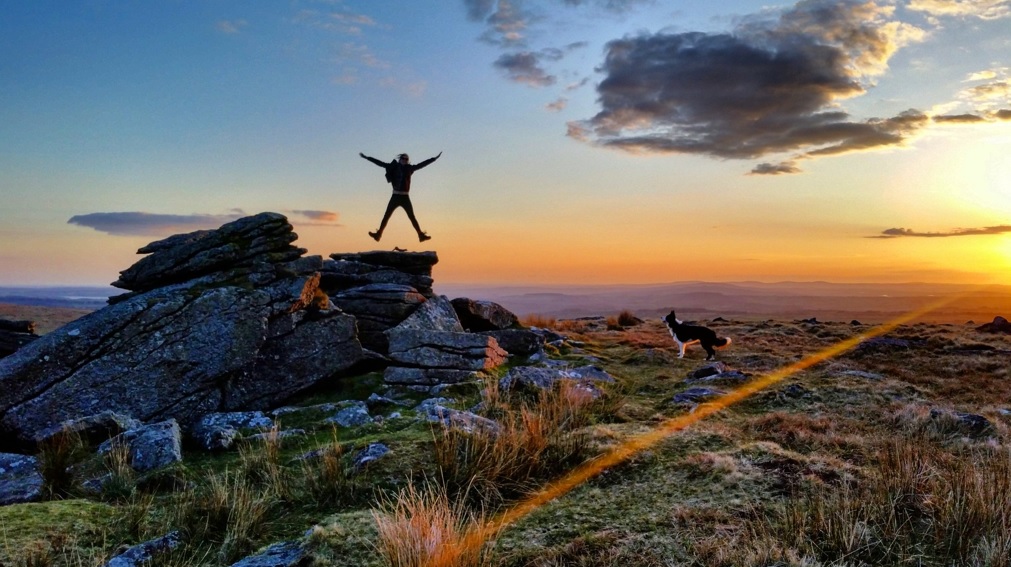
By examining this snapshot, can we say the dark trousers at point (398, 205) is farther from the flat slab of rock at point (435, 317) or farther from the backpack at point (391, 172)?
the flat slab of rock at point (435, 317)

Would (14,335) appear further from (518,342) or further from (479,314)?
(518,342)

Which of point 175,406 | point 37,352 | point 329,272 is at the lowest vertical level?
point 175,406

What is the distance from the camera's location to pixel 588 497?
6.15 metres

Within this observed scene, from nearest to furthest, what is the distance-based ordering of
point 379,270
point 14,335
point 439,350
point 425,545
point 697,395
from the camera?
point 425,545, point 697,395, point 439,350, point 14,335, point 379,270

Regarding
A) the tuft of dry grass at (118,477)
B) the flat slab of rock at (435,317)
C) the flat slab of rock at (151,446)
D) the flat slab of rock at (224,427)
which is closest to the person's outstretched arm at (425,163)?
the flat slab of rock at (435,317)

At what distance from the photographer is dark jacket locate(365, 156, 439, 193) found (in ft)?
64.6

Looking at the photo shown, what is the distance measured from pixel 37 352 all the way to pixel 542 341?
13077 millimetres

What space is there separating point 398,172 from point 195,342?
9.80 metres

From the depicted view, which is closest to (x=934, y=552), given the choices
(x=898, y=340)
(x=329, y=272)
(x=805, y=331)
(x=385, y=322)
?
(x=385, y=322)

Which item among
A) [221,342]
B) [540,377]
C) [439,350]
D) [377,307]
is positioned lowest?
[540,377]

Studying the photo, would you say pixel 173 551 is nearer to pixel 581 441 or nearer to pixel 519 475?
pixel 519 475

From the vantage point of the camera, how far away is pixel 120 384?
11.1 metres

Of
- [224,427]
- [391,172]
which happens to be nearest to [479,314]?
[391,172]

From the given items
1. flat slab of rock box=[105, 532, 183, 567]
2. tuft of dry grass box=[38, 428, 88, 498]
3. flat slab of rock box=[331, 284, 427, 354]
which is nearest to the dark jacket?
Answer: flat slab of rock box=[331, 284, 427, 354]
